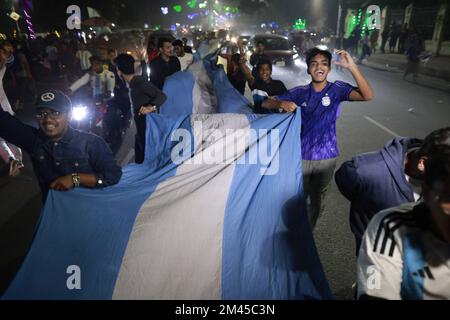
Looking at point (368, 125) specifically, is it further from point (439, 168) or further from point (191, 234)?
point (439, 168)

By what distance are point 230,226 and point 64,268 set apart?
1208 mm

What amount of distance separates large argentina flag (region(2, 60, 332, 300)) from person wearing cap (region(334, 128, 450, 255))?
55 cm

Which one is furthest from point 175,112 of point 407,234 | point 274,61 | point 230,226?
point 274,61

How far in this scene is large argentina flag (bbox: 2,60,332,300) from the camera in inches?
90.8

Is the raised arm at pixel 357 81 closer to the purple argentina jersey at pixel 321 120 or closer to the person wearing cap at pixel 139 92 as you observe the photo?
the purple argentina jersey at pixel 321 120

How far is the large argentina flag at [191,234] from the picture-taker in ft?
7.57

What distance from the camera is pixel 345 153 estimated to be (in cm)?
683

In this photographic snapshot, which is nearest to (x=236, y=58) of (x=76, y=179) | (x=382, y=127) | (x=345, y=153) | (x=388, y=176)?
(x=345, y=153)

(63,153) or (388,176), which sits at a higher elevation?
(63,153)

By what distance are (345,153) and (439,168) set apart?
568 cm

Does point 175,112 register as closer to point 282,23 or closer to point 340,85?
point 340,85

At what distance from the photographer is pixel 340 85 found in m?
3.64

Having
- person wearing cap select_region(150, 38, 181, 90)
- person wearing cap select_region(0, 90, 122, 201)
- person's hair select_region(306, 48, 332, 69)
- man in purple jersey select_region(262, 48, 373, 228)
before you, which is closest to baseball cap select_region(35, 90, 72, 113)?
person wearing cap select_region(0, 90, 122, 201)

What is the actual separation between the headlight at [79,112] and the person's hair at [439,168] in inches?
257
